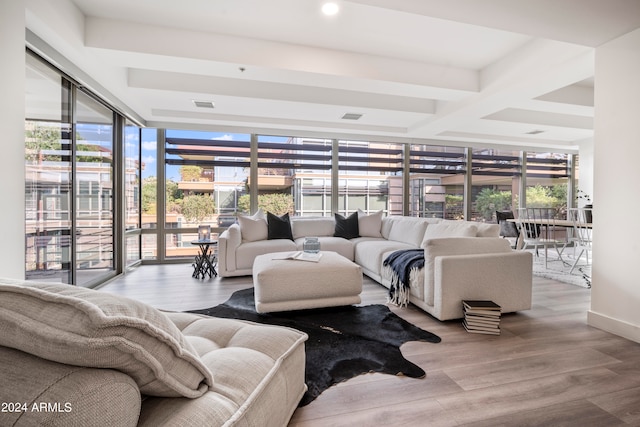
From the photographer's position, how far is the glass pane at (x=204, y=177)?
5.42 metres

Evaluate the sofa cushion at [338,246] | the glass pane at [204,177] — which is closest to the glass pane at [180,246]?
the glass pane at [204,177]

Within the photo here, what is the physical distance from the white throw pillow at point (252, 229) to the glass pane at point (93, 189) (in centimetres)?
179

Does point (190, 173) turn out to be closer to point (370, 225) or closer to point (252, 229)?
point (252, 229)

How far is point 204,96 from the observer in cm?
409

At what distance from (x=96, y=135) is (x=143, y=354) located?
414 cm

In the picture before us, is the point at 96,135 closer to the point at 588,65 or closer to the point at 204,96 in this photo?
the point at 204,96

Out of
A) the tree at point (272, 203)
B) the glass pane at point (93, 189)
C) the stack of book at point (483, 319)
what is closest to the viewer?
the stack of book at point (483, 319)

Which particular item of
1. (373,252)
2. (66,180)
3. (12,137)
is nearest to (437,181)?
(373,252)

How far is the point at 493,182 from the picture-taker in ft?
23.4

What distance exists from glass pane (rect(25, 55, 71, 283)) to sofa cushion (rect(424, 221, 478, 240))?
13.2 feet

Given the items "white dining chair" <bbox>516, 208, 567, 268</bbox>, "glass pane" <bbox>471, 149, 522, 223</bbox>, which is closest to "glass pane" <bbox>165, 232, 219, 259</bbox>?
"white dining chair" <bbox>516, 208, 567, 268</bbox>

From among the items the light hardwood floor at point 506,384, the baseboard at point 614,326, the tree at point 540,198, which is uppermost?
the tree at point 540,198

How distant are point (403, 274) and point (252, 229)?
2542 mm

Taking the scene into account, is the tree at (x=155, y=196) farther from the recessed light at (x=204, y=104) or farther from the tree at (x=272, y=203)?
the recessed light at (x=204, y=104)
